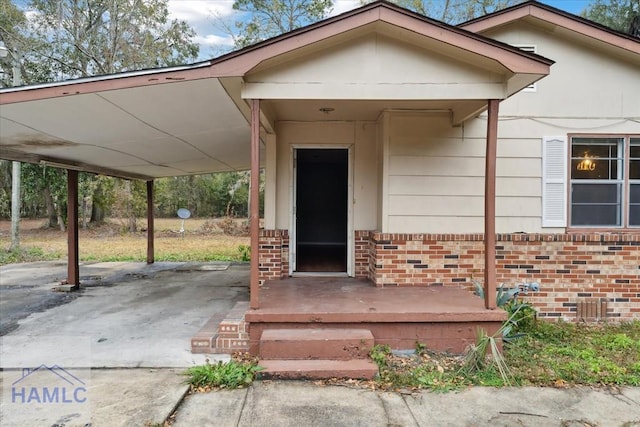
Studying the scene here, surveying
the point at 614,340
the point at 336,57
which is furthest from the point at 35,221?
the point at 614,340

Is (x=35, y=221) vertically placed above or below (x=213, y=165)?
below

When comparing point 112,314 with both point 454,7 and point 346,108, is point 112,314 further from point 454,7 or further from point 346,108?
point 454,7

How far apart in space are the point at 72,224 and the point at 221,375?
5.41 metres

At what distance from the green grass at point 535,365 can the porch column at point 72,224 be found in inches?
244

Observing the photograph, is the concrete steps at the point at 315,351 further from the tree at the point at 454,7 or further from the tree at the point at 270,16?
the tree at the point at 270,16

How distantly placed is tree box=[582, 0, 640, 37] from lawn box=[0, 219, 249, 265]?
12991 millimetres

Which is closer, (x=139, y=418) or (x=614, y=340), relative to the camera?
(x=139, y=418)

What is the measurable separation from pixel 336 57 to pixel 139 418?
11.9ft

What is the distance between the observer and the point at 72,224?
7.39 meters

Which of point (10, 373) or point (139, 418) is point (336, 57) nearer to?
point (139, 418)

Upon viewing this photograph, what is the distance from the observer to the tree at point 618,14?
11.6 meters

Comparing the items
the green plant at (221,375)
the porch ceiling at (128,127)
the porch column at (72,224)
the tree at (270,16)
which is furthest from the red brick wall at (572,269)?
the tree at (270,16)

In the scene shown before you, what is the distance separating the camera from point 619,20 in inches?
489

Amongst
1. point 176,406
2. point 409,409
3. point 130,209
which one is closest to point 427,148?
point 409,409
